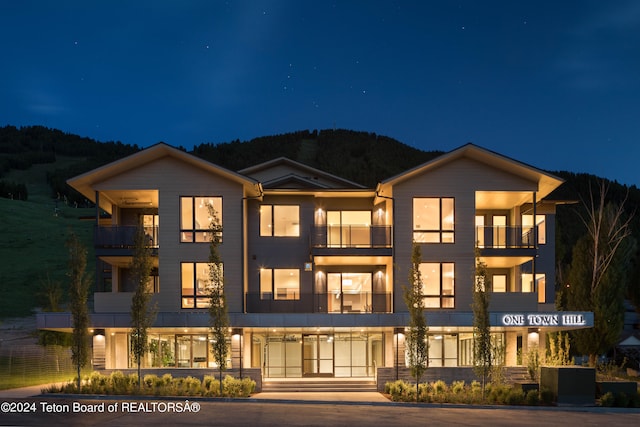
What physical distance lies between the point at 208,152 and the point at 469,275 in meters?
75.9

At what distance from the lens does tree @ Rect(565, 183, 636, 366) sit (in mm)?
37188

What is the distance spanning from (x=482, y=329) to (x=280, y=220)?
11.8 m

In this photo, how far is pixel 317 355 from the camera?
30.9 meters

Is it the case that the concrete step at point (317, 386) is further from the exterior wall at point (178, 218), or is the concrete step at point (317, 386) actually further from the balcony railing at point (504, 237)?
the balcony railing at point (504, 237)

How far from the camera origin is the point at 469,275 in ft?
97.9

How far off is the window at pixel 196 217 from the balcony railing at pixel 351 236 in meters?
4.55

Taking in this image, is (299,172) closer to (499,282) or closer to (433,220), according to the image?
(433,220)

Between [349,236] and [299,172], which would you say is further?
[299,172]

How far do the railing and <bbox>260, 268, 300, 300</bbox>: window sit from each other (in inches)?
16.9

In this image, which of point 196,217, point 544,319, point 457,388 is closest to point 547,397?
point 457,388

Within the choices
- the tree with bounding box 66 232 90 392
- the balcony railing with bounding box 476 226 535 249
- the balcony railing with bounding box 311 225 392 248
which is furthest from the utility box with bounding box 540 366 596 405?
the tree with bounding box 66 232 90 392

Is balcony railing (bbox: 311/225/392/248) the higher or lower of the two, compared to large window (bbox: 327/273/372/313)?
higher

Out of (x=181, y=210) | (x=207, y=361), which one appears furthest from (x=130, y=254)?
(x=207, y=361)

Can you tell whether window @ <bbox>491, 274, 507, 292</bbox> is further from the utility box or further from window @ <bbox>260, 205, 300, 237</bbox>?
the utility box
